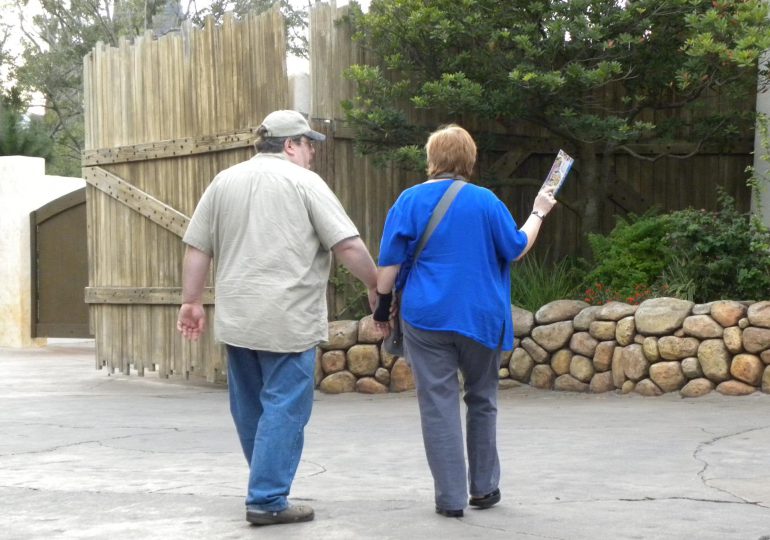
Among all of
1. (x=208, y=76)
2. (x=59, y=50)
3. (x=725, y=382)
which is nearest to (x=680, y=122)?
(x=725, y=382)

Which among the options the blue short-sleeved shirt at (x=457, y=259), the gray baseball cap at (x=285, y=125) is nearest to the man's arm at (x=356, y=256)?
the blue short-sleeved shirt at (x=457, y=259)

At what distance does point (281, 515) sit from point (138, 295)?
7.20 metres

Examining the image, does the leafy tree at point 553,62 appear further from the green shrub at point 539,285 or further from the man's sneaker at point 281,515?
the man's sneaker at point 281,515

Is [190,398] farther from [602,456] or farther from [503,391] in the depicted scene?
[602,456]

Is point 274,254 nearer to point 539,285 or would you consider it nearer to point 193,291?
point 193,291

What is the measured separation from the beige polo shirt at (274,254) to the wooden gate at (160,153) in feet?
18.8

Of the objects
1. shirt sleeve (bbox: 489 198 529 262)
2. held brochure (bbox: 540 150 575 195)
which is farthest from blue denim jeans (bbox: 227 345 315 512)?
held brochure (bbox: 540 150 575 195)

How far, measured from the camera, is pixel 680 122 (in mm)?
11312

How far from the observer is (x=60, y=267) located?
53.4 feet

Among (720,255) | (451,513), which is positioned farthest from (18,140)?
(451,513)

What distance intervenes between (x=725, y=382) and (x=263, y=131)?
5.11m

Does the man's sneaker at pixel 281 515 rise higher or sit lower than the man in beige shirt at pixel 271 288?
lower

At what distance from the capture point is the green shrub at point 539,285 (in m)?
10.6

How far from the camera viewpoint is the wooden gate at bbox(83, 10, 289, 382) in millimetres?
10906
